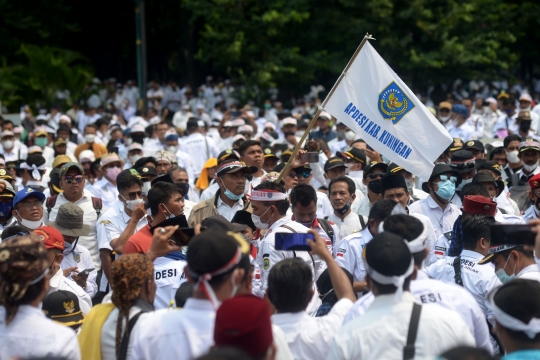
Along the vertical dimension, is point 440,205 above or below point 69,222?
above

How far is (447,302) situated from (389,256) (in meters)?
0.60

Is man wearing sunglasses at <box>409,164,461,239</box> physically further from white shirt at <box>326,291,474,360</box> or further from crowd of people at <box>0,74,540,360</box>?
white shirt at <box>326,291,474,360</box>

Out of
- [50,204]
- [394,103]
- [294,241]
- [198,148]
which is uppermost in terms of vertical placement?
[394,103]

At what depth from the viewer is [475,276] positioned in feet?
18.2

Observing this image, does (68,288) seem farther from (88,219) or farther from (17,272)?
(88,219)

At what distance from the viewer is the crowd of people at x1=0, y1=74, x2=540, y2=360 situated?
3811mm

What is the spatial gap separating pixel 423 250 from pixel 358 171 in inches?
244

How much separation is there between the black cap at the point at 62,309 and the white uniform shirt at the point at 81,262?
73.2 inches

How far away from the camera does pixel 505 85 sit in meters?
28.3

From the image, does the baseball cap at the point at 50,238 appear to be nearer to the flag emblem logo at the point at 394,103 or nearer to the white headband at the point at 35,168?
the flag emblem logo at the point at 394,103

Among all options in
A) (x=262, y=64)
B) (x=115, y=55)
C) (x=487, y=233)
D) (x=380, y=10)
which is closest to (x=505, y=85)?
(x=380, y=10)

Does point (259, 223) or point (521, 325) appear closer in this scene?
point (521, 325)

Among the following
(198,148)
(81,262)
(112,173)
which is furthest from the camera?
(198,148)

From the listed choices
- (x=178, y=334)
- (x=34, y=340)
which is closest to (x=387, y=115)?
(x=178, y=334)
